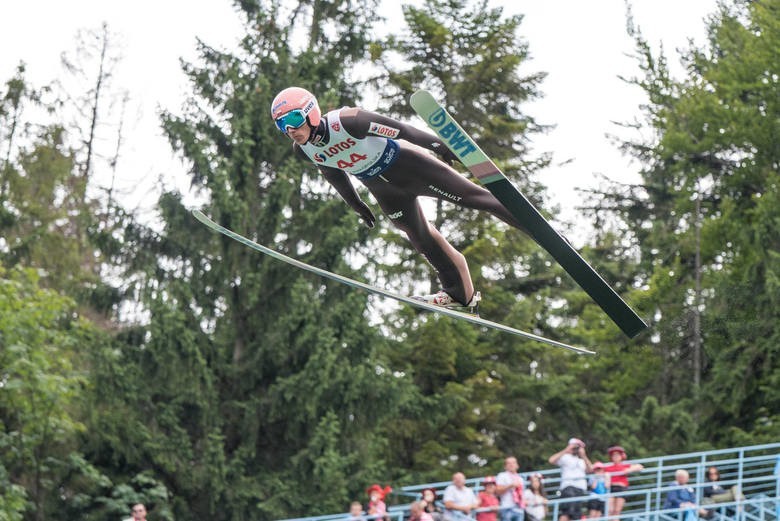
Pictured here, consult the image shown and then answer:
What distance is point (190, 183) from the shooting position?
725 inches

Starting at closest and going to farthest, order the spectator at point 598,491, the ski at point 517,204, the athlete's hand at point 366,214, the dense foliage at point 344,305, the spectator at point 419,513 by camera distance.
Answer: the ski at point 517,204, the athlete's hand at point 366,214, the spectator at point 419,513, the spectator at point 598,491, the dense foliage at point 344,305

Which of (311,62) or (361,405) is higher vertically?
(311,62)

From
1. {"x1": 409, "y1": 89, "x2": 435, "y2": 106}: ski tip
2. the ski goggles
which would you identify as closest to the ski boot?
the ski goggles

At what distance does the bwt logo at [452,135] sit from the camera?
6.65 metres

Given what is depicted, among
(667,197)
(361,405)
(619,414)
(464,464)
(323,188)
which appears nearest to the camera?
(361,405)

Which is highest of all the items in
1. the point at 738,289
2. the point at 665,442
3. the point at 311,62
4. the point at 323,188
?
the point at 311,62

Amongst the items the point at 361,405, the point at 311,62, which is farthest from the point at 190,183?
the point at 361,405

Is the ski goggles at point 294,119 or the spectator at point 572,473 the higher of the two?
the ski goggles at point 294,119

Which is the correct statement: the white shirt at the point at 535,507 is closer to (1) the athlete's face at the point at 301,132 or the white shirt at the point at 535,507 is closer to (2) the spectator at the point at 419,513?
(2) the spectator at the point at 419,513

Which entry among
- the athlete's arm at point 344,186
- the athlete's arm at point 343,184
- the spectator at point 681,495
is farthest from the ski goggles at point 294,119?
the spectator at point 681,495

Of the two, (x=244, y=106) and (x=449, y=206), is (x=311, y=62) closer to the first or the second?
(x=244, y=106)

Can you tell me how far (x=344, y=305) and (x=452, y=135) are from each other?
1089 centimetres

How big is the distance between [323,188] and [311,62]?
1.82 m

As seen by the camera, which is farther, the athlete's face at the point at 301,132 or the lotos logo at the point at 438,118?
the athlete's face at the point at 301,132
